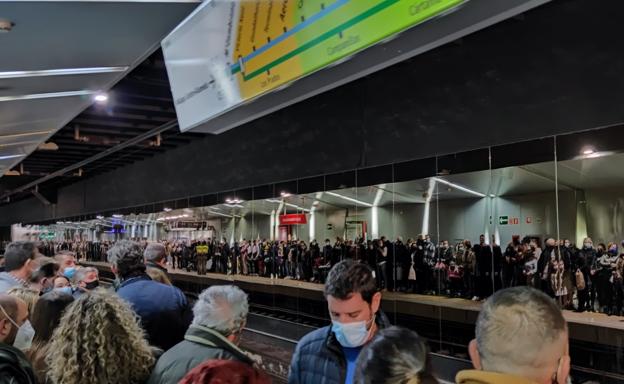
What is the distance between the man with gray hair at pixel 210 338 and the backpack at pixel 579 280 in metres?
3.24

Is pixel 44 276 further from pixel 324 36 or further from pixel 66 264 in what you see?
pixel 324 36

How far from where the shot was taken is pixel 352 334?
2.19 metres

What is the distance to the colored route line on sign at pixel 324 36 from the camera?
106 inches

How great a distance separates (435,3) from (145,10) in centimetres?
267

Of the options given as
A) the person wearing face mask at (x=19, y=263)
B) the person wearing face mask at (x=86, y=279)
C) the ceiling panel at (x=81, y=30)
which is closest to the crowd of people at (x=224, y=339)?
the person wearing face mask at (x=86, y=279)

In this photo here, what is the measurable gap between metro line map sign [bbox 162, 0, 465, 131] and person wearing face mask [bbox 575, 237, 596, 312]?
271 centimetres

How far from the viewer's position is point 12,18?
3742 mm

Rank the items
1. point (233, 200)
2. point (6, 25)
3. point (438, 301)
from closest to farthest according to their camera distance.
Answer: point (6, 25) < point (438, 301) < point (233, 200)

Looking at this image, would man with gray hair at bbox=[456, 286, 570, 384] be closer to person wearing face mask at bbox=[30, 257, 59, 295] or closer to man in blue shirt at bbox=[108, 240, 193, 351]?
man in blue shirt at bbox=[108, 240, 193, 351]

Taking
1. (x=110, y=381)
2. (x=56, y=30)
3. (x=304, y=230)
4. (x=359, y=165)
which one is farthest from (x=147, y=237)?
(x=110, y=381)

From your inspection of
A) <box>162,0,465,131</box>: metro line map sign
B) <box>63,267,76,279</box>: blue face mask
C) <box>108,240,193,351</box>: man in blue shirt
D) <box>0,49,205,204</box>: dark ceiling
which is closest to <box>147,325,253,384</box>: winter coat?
<box>108,240,193,351</box>: man in blue shirt

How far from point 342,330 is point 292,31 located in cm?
202

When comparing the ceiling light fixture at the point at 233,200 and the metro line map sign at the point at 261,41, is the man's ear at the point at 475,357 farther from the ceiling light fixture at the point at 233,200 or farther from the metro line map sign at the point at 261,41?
the ceiling light fixture at the point at 233,200

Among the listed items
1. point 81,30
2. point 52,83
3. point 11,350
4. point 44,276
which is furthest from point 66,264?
point 11,350
